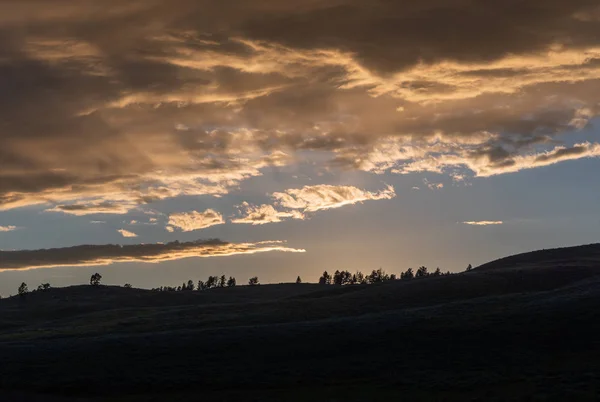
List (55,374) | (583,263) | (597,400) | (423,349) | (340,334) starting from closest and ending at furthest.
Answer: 1. (597,400)
2. (55,374)
3. (423,349)
4. (340,334)
5. (583,263)

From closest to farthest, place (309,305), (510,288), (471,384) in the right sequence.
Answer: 1. (471,384)
2. (309,305)
3. (510,288)

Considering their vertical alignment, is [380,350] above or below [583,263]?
below

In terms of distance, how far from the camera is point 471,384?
5538 centimetres

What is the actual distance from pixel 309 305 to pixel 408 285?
26820 mm

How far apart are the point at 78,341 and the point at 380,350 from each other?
117 feet

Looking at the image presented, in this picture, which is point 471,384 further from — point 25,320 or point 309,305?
point 25,320

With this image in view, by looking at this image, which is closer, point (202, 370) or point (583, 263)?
point (202, 370)

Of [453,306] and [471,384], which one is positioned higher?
[453,306]

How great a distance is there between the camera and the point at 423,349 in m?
69.0

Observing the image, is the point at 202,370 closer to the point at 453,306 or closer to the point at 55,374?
the point at 55,374

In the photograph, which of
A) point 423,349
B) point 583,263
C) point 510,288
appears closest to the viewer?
point 423,349

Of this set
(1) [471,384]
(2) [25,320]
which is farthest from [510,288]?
(2) [25,320]

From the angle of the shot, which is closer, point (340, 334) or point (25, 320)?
point (340, 334)

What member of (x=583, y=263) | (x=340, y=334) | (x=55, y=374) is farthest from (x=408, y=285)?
(x=55, y=374)
